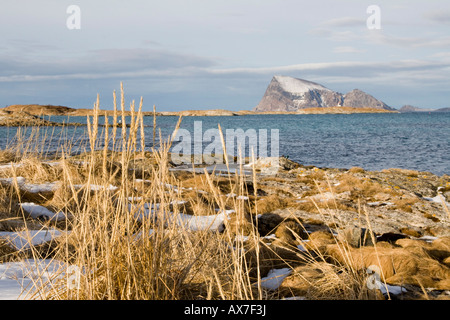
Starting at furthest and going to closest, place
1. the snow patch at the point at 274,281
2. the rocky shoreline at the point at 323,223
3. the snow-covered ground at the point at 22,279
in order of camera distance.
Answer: the snow patch at the point at 274,281, the rocky shoreline at the point at 323,223, the snow-covered ground at the point at 22,279

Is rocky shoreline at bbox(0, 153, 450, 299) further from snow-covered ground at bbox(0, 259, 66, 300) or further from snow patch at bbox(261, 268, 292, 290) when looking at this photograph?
snow-covered ground at bbox(0, 259, 66, 300)

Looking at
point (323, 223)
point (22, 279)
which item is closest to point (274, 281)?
point (22, 279)

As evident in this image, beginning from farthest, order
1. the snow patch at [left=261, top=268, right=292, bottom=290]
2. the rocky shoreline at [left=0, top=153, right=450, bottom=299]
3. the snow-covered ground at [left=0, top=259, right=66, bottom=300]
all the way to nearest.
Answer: the snow patch at [left=261, top=268, right=292, bottom=290]
the rocky shoreline at [left=0, top=153, right=450, bottom=299]
the snow-covered ground at [left=0, top=259, right=66, bottom=300]

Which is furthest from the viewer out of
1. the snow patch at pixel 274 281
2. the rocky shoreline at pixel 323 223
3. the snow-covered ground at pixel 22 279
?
the snow patch at pixel 274 281

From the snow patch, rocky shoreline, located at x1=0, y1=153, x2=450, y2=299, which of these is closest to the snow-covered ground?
rocky shoreline, located at x1=0, y1=153, x2=450, y2=299

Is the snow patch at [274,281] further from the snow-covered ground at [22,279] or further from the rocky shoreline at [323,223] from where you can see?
the snow-covered ground at [22,279]

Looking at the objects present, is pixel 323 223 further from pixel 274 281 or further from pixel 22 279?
pixel 22 279

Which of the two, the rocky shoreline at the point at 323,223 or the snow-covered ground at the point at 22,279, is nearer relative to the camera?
the snow-covered ground at the point at 22,279

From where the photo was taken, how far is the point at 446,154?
22594 mm

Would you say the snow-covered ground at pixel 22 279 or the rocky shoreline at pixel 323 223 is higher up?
the snow-covered ground at pixel 22 279

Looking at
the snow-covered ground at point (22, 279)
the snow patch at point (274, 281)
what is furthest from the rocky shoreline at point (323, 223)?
the snow-covered ground at point (22, 279)
